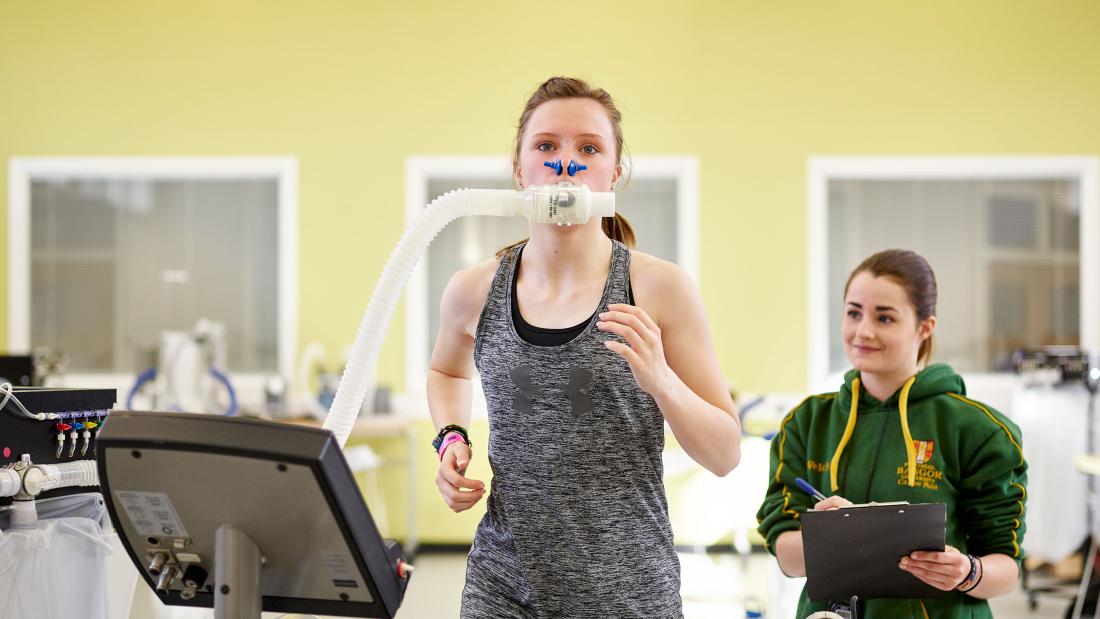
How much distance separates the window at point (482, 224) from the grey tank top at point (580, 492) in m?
4.05

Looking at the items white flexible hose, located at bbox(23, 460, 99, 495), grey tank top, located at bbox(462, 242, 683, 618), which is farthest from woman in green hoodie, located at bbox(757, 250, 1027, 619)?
white flexible hose, located at bbox(23, 460, 99, 495)

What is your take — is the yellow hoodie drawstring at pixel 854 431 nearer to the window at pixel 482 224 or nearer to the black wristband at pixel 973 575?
the black wristband at pixel 973 575

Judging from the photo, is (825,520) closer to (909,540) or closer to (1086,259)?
(909,540)

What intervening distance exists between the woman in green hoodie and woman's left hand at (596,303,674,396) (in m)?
0.58

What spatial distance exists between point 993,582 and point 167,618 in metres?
1.71

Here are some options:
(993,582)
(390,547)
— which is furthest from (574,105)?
(993,582)

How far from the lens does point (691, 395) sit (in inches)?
47.6

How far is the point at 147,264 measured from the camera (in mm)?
5688

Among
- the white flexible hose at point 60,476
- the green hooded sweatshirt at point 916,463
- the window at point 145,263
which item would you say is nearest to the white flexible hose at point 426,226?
the white flexible hose at point 60,476

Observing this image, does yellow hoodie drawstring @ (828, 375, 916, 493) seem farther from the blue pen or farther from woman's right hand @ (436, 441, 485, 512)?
woman's right hand @ (436, 441, 485, 512)

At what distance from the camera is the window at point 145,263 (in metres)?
5.64

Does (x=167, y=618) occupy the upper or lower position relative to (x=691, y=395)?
lower

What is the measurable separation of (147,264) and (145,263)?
12 mm

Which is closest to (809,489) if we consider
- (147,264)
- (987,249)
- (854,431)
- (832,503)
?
(832,503)
